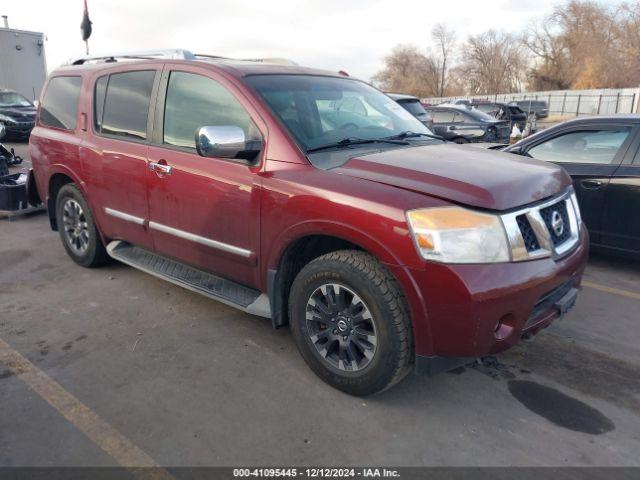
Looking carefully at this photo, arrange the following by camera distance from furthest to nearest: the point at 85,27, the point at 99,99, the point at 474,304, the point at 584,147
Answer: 1. the point at 85,27
2. the point at 584,147
3. the point at 99,99
4. the point at 474,304

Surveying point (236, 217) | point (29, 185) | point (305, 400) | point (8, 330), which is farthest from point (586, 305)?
point (29, 185)

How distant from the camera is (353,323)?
9.36 feet

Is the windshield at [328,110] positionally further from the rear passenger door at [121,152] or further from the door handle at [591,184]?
the door handle at [591,184]

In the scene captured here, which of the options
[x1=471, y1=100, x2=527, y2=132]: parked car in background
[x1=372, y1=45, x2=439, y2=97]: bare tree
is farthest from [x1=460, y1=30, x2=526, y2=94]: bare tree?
[x1=471, y1=100, x2=527, y2=132]: parked car in background

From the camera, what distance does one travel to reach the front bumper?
2461 millimetres

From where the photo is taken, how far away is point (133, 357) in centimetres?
339

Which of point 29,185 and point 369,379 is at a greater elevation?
point 29,185

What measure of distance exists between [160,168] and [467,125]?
1209 centimetres

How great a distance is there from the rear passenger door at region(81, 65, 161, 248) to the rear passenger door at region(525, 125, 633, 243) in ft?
13.6

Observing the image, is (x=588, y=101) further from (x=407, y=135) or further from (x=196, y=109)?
(x=196, y=109)

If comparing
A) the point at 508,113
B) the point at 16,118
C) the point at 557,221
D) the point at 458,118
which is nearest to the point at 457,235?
the point at 557,221

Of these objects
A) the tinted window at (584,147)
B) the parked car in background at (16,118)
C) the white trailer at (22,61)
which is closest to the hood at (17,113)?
the parked car in background at (16,118)

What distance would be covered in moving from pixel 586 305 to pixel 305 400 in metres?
2.75

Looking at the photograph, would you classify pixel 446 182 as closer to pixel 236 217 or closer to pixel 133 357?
pixel 236 217
